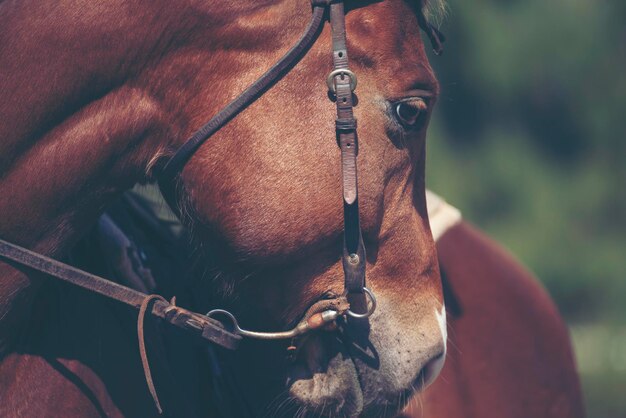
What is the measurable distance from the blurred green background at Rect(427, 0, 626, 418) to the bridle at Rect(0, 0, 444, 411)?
262 inches

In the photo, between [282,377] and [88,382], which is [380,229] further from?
[88,382]

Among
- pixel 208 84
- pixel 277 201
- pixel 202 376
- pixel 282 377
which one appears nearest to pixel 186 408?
pixel 202 376

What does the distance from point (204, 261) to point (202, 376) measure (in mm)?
303

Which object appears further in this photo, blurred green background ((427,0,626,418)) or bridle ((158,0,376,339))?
blurred green background ((427,0,626,418))

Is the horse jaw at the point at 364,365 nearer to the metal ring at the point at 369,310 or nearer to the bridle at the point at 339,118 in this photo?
the metal ring at the point at 369,310

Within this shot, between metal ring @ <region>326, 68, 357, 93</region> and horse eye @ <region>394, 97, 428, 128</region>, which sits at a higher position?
metal ring @ <region>326, 68, 357, 93</region>

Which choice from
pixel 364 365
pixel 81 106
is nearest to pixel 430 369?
pixel 364 365

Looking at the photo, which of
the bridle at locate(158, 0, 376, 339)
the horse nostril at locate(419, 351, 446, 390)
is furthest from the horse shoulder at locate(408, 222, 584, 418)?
the bridle at locate(158, 0, 376, 339)

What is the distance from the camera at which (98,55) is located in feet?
5.81

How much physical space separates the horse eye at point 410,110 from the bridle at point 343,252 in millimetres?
137

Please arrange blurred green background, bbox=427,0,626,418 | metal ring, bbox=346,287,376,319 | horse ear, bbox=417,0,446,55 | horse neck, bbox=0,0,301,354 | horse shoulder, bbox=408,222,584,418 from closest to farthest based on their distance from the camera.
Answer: horse neck, bbox=0,0,301,354 → metal ring, bbox=346,287,376,319 → horse ear, bbox=417,0,446,55 → horse shoulder, bbox=408,222,584,418 → blurred green background, bbox=427,0,626,418

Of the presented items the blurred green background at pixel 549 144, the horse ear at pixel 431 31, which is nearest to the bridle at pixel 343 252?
the horse ear at pixel 431 31

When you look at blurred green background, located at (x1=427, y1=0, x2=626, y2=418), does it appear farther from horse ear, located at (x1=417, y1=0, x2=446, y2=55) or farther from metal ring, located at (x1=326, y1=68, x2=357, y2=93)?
metal ring, located at (x1=326, y1=68, x2=357, y2=93)

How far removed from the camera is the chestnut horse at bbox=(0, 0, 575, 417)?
1776 millimetres
